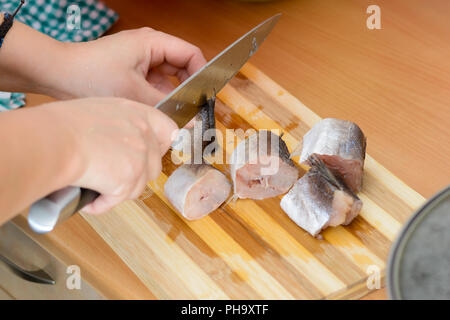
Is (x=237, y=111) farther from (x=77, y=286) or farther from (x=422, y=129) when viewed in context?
(x=77, y=286)

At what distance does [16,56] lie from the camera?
134 cm

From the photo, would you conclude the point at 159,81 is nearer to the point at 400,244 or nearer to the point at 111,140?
the point at 111,140

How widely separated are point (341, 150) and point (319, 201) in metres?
0.15

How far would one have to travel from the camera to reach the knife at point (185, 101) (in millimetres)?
929

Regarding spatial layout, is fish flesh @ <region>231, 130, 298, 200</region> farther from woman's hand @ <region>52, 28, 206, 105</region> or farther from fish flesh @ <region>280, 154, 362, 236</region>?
woman's hand @ <region>52, 28, 206, 105</region>

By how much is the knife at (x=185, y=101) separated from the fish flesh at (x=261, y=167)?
18 centimetres

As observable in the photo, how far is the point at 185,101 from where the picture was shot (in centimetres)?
127

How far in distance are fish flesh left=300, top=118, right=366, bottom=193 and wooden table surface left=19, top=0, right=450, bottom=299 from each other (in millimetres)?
154

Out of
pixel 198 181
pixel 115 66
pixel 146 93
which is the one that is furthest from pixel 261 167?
pixel 115 66

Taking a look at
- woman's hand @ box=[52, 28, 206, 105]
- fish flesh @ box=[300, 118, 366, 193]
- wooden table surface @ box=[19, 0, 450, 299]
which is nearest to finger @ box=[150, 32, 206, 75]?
woman's hand @ box=[52, 28, 206, 105]

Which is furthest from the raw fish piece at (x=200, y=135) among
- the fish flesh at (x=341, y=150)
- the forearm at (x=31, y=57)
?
the forearm at (x=31, y=57)

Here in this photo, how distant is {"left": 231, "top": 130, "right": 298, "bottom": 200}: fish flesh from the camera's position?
1312 millimetres

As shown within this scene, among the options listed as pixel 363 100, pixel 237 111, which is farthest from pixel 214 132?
pixel 363 100

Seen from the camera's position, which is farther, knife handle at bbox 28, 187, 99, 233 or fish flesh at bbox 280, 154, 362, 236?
fish flesh at bbox 280, 154, 362, 236
